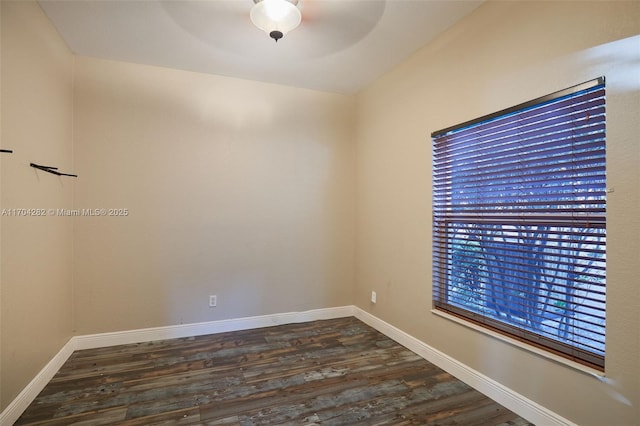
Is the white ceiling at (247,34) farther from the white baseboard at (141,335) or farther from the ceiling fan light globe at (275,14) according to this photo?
the white baseboard at (141,335)

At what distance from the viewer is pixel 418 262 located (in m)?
2.80

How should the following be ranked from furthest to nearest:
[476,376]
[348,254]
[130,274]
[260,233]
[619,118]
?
1. [348,254]
2. [260,233]
3. [130,274]
4. [476,376]
5. [619,118]

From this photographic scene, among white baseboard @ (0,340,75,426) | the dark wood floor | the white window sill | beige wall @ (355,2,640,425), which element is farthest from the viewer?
the dark wood floor

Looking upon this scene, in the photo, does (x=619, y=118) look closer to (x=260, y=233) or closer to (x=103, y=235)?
(x=260, y=233)

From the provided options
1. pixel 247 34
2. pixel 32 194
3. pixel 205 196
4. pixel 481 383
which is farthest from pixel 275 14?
pixel 481 383

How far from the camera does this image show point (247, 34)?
2.48m

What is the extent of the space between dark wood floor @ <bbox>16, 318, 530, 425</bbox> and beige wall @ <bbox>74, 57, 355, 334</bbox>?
543mm

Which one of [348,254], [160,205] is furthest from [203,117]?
[348,254]

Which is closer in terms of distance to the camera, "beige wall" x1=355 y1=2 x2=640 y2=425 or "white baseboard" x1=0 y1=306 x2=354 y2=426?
"beige wall" x1=355 y1=2 x2=640 y2=425

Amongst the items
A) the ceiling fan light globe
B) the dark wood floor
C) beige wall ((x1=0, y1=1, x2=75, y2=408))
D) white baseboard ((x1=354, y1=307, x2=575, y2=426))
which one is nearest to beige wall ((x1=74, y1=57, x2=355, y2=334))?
beige wall ((x1=0, y1=1, x2=75, y2=408))

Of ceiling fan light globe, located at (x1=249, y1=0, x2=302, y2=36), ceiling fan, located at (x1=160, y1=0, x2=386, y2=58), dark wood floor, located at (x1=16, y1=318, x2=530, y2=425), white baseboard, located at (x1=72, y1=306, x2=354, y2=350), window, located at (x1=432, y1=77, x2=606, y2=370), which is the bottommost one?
dark wood floor, located at (x1=16, y1=318, x2=530, y2=425)

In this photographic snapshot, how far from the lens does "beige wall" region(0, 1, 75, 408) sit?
5.96 feet

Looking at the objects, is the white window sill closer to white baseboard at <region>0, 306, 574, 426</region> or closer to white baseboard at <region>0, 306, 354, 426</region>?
white baseboard at <region>0, 306, 574, 426</region>

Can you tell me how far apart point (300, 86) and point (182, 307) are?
273cm
